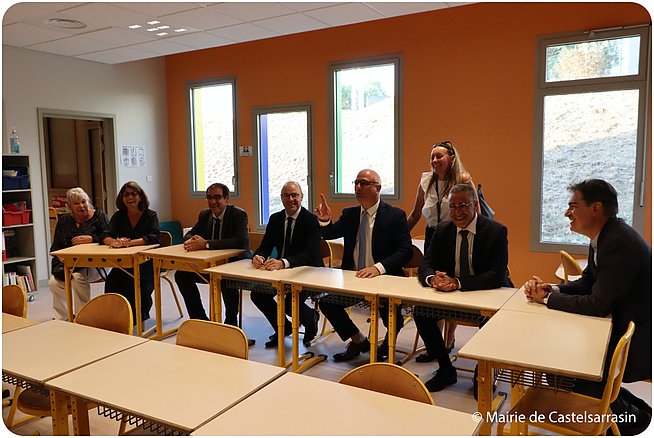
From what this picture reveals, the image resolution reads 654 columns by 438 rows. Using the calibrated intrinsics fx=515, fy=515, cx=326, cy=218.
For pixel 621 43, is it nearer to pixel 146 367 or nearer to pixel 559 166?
pixel 559 166

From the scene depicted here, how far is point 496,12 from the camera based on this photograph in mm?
5215

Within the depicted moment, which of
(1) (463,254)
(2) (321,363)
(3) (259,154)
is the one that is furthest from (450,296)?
(3) (259,154)

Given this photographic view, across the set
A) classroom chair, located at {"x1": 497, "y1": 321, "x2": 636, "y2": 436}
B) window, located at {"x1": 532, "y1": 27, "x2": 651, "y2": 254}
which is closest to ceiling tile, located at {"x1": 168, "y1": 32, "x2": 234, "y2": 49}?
window, located at {"x1": 532, "y1": 27, "x2": 651, "y2": 254}

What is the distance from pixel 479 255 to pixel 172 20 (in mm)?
3644

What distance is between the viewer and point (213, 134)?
7441 mm

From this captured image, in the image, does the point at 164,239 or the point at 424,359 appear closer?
the point at 424,359

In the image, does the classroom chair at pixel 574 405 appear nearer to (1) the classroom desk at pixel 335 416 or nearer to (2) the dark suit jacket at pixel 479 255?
(1) the classroom desk at pixel 335 416

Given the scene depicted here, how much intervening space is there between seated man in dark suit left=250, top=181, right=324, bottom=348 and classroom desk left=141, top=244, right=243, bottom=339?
0.30 metres

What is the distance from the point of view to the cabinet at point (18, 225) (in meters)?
5.59

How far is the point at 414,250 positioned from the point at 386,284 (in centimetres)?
86

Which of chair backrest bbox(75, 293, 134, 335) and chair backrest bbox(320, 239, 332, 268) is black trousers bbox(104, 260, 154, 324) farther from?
chair backrest bbox(75, 293, 134, 335)

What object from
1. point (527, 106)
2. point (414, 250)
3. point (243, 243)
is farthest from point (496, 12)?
point (243, 243)

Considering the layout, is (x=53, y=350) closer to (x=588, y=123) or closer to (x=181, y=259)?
(x=181, y=259)

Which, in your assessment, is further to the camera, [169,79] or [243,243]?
[169,79]
